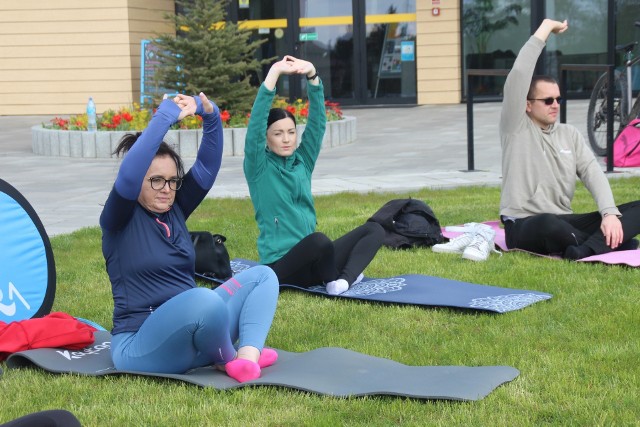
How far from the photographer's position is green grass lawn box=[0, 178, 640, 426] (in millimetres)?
3693

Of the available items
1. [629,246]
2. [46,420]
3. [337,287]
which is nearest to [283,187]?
[337,287]

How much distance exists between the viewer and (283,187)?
233 inches

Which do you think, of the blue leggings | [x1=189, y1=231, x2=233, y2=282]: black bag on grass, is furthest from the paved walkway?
the blue leggings

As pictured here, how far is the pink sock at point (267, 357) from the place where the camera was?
4.34 m

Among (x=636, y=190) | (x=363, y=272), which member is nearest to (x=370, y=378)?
(x=363, y=272)

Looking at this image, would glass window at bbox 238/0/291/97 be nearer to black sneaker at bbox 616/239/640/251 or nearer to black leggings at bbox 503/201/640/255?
black leggings at bbox 503/201/640/255

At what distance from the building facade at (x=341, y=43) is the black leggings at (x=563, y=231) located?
47.3 feet

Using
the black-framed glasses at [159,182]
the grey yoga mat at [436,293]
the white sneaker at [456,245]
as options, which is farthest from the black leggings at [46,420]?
the white sneaker at [456,245]

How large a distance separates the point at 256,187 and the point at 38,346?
175 cm

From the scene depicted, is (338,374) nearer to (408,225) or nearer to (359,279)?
(359,279)

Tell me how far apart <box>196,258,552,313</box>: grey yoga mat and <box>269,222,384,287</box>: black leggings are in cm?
7

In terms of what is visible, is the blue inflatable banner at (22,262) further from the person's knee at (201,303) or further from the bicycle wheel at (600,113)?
the bicycle wheel at (600,113)

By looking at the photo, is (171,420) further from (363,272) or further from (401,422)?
(363,272)

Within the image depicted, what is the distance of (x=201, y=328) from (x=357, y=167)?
8512mm
